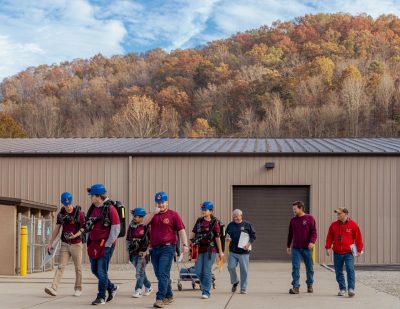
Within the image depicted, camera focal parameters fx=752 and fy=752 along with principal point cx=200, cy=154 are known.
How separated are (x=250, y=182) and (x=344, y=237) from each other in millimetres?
12801

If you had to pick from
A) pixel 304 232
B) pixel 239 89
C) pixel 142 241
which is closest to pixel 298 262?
pixel 304 232

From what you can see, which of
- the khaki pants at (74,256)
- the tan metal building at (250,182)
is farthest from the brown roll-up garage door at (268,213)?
the khaki pants at (74,256)

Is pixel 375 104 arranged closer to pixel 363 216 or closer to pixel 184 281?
pixel 363 216

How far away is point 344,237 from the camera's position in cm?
1464

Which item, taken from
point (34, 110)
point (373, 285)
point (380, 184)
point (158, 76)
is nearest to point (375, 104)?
point (158, 76)

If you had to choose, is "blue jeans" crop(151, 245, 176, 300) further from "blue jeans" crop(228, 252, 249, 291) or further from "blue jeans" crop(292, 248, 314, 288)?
"blue jeans" crop(292, 248, 314, 288)

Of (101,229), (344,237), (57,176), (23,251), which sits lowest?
(23,251)

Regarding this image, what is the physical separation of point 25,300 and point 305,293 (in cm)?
557

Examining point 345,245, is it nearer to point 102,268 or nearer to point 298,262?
point 298,262

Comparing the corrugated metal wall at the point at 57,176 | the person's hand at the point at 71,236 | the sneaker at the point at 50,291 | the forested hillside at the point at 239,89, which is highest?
the forested hillside at the point at 239,89

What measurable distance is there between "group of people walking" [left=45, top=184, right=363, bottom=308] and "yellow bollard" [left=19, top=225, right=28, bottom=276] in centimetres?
613

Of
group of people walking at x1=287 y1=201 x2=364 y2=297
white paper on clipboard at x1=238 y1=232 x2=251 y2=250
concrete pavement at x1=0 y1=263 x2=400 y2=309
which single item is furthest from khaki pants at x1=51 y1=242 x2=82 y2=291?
group of people walking at x1=287 y1=201 x2=364 y2=297

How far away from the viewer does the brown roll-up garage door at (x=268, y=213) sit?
2752 centimetres

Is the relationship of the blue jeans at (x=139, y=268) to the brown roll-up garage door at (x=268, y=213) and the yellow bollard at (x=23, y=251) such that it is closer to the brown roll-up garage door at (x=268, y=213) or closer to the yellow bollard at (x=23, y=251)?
the yellow bollard at (x=23, y=251)
